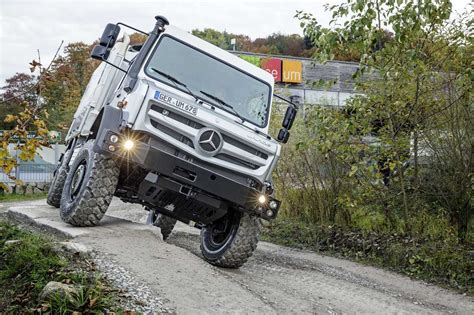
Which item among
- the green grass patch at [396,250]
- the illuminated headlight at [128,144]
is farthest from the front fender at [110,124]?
the green grass patch at [396,250]

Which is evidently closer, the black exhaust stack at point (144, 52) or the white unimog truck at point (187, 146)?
the white unimog truck at point (187, 146)

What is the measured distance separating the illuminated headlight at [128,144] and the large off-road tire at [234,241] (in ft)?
5.76

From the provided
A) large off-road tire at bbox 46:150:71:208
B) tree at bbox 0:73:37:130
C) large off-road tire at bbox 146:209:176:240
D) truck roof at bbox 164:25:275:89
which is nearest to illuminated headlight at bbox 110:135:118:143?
tree at bbox 0:73:37:130

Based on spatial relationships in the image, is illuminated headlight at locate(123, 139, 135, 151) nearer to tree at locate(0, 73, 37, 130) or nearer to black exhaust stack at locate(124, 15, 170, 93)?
black exhaust stack at locate(124, 15, 170, 93)

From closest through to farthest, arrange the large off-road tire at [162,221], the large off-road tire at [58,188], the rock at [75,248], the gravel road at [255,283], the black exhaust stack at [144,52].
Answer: the gravel road at [255,283] → the rock at [75,248] → the black exhaust stack at [144,52] → the large off-road tire at [162,221] → the large off-road tire at [58,188]

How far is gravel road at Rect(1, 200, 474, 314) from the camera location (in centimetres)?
478

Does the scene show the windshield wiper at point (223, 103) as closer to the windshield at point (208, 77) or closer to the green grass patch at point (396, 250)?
the windshield at point (208, 77)

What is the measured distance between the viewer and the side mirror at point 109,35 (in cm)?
641

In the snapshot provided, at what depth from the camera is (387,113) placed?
8.85 m

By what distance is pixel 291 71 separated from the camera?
26922mm

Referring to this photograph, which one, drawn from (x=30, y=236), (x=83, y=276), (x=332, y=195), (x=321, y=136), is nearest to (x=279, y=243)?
(x=332, y=195)

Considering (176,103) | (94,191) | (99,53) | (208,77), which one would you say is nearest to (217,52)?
(208,77)

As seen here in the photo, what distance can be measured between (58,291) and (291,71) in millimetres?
23860

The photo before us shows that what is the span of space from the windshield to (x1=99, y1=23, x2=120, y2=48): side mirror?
52cm
